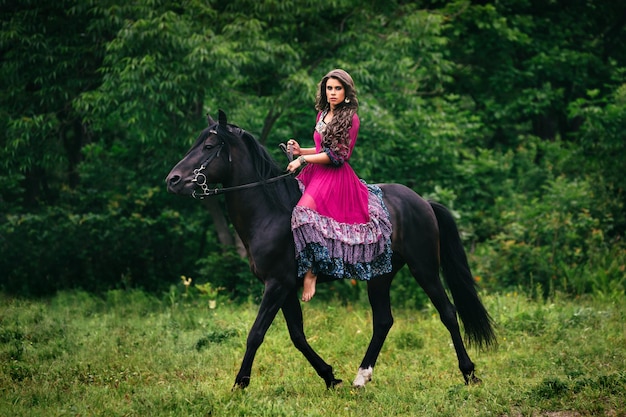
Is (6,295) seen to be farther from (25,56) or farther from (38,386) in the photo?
(38,386)

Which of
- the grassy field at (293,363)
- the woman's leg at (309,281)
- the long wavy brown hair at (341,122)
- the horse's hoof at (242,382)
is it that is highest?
the long wavy brown hair at (341,122)

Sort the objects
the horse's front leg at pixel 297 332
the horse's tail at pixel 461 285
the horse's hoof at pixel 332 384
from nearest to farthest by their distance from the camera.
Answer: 1. the horse's front leg at pixel 297 332
2. the horse's hoof at pixel 332 384
3. the horse's tail at pixel 461 285

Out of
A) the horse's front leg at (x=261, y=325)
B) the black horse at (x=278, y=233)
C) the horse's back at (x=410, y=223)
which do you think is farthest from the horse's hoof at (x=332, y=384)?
the horse's back at (x=410, y=223)

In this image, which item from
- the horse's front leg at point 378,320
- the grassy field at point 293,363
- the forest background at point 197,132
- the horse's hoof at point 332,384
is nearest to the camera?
the grassy field at point 293,363

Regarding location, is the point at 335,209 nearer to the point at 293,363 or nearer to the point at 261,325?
the point at 261,325

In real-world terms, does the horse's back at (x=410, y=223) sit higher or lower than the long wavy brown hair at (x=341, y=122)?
lower

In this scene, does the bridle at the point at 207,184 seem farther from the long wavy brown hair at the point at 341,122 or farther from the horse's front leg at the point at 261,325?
the horse's front leg at the point at 261,325

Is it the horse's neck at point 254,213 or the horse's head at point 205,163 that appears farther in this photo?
the horse's neck at point 254,213

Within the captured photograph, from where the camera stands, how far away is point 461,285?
6855mm

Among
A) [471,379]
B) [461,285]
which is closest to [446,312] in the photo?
[461,285]

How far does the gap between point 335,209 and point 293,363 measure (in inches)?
81.3

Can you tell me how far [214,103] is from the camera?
10539 millimetres

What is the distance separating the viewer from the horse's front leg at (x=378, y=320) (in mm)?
6523

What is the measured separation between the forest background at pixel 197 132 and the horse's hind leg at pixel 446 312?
371 cm
